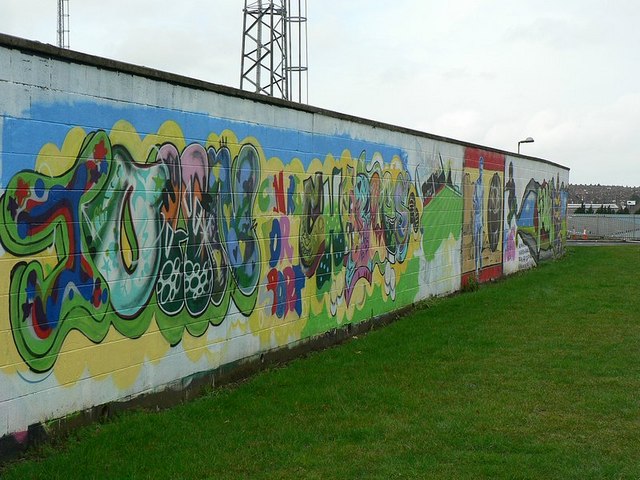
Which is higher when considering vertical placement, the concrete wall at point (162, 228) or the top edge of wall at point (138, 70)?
the top edge of wall at point (138, 70)

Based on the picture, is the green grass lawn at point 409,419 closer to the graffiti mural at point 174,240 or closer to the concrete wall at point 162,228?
the concrete wall at point 162,228

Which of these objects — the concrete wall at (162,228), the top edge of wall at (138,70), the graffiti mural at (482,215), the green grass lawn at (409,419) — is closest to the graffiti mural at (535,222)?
the graffiti mural at (482,215)

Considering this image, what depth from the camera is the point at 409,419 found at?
7691mm

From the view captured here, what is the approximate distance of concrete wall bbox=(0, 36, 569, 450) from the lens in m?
6.48

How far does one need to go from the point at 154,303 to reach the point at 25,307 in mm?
1676

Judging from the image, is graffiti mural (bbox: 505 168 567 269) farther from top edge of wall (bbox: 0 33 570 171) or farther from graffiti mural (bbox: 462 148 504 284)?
top edge of wall (bbox: 0 33 570 171)

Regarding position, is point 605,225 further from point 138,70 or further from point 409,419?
point 138,70

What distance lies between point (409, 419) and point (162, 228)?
280cm

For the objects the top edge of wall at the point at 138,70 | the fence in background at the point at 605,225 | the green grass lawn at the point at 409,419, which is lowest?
the green grass lawn at the point at 409,419

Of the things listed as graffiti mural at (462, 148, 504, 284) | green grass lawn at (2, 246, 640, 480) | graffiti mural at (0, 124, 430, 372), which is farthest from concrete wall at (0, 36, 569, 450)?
graffiti mural at (462, 148, 504, 284)

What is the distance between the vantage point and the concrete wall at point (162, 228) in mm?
6480

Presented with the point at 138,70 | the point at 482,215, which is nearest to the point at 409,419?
the point at 138,70

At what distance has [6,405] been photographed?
20.5 ft

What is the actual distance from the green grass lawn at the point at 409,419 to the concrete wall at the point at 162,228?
1.63 ft
